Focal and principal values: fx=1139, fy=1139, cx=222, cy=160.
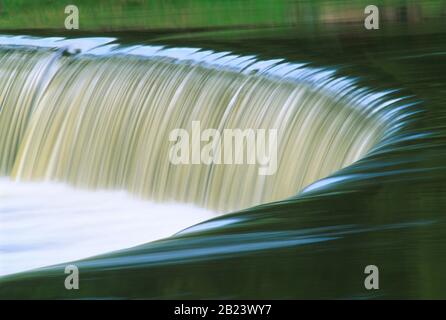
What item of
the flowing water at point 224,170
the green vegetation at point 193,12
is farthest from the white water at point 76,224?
the green vegetation at point 193,12

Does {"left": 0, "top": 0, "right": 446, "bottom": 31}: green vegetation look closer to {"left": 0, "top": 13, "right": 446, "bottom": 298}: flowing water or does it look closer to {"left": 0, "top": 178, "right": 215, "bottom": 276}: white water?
{"left": 0, "top": 13, "right": 446, "bottom": 298}: flowing water

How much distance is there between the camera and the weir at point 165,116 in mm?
5859

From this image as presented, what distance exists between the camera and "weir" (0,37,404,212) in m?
5.86

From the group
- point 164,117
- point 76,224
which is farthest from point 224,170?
point 76,224

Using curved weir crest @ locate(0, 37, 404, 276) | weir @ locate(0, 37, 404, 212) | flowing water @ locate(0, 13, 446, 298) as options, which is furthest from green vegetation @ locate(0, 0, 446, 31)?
weir @ locate(0, 37, 404, 212)

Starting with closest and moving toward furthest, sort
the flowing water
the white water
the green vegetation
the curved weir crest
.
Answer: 1. the flowing water
2. the curved weir crest
3. the white water
4. the green vegetation

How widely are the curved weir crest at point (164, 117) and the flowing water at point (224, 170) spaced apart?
0.5 inches

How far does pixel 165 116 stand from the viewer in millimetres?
7336

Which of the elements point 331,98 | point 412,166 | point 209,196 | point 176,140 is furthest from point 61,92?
point 412,166

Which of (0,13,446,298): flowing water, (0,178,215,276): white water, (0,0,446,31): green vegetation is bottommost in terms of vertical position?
(0,178,215,276): white water

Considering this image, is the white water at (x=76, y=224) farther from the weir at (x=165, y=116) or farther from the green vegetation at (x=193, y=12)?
the green vegetation at (x=193, y=12)

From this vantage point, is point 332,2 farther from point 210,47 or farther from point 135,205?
point 135,205

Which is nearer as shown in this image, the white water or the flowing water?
the flowing water

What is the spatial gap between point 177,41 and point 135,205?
7.42 feet
